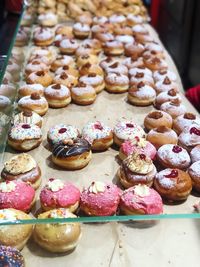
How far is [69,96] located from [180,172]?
876 millimetres

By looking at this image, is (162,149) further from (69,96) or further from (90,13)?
(90,13)

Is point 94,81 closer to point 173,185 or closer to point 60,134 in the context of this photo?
point 60,134

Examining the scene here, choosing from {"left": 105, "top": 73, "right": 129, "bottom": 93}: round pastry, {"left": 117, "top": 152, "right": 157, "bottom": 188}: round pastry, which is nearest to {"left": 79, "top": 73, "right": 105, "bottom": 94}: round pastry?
{"left": 105, "top": 73, "right": 129, "bottom": 93}: round pastry

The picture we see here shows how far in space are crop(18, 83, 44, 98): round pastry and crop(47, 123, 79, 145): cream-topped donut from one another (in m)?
0.41

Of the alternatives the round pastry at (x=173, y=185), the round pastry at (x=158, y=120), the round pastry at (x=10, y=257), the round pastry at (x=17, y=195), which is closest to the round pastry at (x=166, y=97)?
the round pastry at (x=158, y=120)

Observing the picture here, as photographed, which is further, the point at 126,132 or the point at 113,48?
the point at 113,48

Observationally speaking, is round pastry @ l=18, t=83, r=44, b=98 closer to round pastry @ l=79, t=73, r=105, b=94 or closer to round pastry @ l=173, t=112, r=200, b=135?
round pastry @ l=79, t=73, r=105, b=94

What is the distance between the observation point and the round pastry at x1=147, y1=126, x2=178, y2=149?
176 centimetres

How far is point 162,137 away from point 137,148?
0.48ft

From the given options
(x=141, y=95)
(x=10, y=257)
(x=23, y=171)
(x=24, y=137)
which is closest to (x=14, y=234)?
(x=10, y=257)

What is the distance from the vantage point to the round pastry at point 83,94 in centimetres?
218

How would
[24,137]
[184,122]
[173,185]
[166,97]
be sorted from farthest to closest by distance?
[166,97] < [184,122] < [24,137] < [173,185]

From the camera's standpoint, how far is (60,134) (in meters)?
1.76

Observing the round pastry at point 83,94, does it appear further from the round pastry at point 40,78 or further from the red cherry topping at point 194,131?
the red cherry topping at point 194,131
